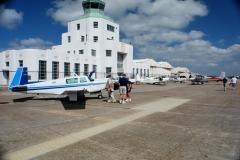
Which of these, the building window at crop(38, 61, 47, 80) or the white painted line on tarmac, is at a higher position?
the building window at crop(38, 61, 47, 80)

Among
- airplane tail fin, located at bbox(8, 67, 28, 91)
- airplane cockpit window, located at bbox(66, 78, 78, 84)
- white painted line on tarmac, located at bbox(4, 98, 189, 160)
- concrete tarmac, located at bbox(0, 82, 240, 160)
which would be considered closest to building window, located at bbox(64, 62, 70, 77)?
airplane tail fin, located at bbox(8, 67, 28, 91)

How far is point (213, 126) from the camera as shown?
27.5 ft

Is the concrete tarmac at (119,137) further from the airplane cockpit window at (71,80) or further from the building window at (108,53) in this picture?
the building window at (108,53)

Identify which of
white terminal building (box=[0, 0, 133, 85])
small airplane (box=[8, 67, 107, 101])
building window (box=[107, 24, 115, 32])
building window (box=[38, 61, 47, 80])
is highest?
building window (box=[107, 24, 115, 32])

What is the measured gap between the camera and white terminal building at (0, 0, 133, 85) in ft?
108

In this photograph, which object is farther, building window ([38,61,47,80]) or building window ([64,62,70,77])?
building window ([64,62,70,77])

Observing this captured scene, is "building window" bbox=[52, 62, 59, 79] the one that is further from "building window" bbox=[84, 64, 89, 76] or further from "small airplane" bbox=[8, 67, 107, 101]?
"small airplane" bbox=[8, 67, 107, 101]

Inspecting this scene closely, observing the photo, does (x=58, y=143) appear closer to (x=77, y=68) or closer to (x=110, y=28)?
(x=77, y=68)

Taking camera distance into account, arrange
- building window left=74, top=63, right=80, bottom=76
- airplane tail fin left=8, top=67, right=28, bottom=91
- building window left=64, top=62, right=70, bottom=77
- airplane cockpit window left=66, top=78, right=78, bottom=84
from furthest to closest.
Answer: building window left=74, top=63, right=80, bottom=76
building window left=64, top=62, right=70, bottom=77
airplane cockpit window left=66, top=78, right=78, bottom=84
airplane tail fin left=8, top=67, right=28, bottom=91

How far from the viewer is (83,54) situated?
43.1 meters

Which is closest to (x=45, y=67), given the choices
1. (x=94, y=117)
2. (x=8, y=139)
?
(x=94, y=117)

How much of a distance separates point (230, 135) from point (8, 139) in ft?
23.0

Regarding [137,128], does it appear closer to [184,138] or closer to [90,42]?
[184,138]

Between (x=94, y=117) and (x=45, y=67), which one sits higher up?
(x=45, y=67)
